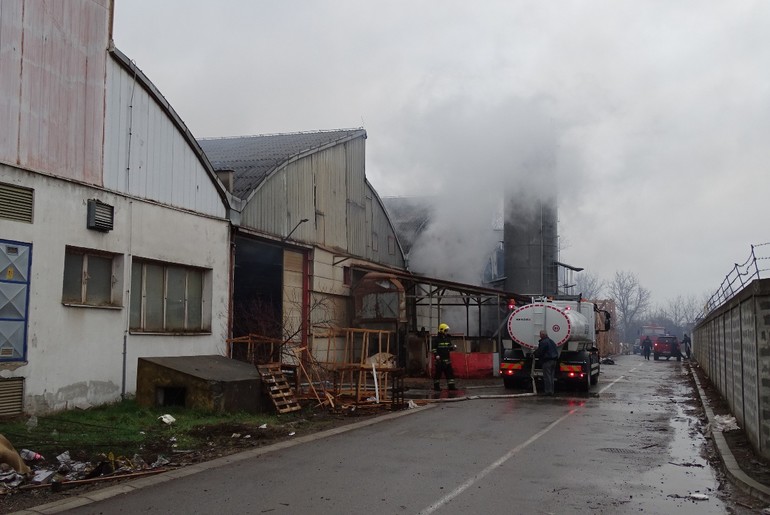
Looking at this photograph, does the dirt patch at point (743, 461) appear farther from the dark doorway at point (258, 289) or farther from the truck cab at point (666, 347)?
the truck cab at point (666, 347)

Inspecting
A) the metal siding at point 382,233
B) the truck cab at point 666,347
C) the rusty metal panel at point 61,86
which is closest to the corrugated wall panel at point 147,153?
the rusty metal panel at point 61,86

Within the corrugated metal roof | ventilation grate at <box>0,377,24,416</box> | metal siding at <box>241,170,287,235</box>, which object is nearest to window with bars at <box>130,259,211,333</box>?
metal siding at <box>241,170,287,235</box>

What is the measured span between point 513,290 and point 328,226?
12.0m

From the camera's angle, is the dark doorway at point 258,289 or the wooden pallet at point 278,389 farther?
the dark doorway at point 258,289

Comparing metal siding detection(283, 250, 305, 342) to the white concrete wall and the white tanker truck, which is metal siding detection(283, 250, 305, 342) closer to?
the white concrete wall

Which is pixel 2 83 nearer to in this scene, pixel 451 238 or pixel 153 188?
pixel 153 188

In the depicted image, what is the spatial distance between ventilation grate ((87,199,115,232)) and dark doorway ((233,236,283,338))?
239 inches

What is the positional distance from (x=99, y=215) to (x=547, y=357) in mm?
11337

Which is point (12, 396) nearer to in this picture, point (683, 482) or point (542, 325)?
point (683, 482)

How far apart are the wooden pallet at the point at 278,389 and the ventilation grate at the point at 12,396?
411 centimetres

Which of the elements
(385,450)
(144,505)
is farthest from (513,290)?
(144,505)

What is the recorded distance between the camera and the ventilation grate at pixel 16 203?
10969 mm

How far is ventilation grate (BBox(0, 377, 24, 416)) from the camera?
35.2 ft

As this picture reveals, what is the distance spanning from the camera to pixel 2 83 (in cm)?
1106
